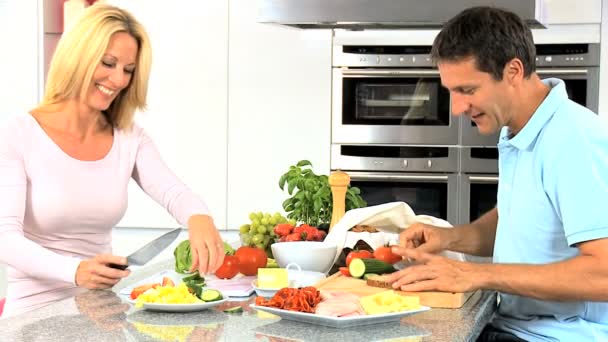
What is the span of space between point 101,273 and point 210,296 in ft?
0.98

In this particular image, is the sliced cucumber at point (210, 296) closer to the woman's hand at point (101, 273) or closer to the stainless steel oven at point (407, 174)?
the woman's hand at point (101, 273)

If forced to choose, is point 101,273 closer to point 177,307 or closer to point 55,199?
point 177,307

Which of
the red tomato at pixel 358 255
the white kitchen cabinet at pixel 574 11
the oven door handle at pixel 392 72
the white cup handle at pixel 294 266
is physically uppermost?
the white kitchen cabinet at pixel 574 11

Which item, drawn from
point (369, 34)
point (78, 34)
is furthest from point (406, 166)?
point (78, 34)

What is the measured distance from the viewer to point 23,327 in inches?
72.9

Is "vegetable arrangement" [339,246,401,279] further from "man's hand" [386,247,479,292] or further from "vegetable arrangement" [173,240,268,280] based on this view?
"vegetable arrangement" [173,240,268,280]

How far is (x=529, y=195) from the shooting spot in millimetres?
2182

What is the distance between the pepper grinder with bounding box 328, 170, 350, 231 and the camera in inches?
109

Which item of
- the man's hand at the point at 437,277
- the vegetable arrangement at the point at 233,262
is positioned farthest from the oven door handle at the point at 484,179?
the man's hand at the point at 437,277

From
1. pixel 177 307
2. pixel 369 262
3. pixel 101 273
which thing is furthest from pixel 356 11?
pixel 177 307

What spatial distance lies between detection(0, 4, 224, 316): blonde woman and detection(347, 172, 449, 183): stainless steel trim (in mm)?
2051

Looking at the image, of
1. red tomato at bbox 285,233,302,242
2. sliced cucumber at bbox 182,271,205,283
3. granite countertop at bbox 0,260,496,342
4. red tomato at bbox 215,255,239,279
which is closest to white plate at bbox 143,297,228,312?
granite countertop at bbox 0,260,496,342

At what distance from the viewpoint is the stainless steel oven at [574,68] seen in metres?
4.48

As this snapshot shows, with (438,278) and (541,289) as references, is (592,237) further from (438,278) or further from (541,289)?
(438,278)
